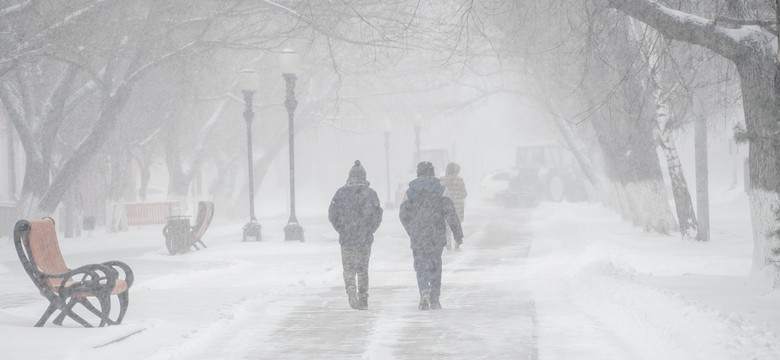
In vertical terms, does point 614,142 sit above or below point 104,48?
below

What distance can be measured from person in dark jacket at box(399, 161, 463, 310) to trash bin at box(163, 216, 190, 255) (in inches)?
410

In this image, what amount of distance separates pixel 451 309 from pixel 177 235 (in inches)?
438

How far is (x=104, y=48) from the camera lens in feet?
82.5

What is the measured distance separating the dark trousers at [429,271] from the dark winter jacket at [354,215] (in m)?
0.59

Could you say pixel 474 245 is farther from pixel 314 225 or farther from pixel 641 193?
pixel 314 225

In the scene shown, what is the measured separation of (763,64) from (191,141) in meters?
33.4

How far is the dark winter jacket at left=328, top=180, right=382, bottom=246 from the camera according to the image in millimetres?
12812

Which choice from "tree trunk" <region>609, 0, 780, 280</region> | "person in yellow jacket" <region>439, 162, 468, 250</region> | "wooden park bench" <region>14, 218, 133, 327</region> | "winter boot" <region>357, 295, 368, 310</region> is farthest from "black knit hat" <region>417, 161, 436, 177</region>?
"person in yellow jacket" <region>439, 162, 468, 250</region>

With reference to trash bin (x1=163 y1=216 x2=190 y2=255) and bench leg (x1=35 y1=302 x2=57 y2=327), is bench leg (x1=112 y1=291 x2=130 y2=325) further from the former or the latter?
trash bin (x1=163 y1=216 x2=190 y2=255)

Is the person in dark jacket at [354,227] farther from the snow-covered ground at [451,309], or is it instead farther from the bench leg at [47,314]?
the bench leg at [47,314]

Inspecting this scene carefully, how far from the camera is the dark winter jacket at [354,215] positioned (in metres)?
12.8

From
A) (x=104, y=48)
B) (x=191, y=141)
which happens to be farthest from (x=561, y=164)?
(x=104, y=48)

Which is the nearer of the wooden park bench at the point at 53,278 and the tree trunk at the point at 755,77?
the wooden park bench at the point at 53,278

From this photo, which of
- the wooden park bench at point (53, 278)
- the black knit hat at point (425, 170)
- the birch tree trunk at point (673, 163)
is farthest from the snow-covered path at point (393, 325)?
the birch tree trunk at point (673, 163)
